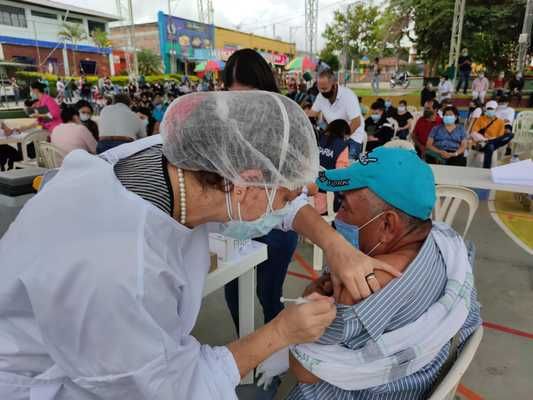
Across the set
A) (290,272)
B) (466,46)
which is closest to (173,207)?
(290,272)

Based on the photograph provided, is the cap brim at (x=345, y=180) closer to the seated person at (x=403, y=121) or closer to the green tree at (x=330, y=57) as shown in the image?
the seated person at (x=403, y=121)

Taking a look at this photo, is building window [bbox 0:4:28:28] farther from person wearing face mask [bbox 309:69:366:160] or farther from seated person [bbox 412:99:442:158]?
person wearing face mask [bbox 309:69:366:160]

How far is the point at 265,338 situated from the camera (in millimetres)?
988

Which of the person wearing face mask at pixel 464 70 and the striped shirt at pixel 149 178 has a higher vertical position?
the person wearing face mask at pixel 464 70

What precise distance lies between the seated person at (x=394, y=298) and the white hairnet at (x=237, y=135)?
1.37 feet

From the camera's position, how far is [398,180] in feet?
3.89

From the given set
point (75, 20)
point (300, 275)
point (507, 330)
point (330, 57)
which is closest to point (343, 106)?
point (300, 275)

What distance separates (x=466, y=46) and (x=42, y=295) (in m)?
20.5

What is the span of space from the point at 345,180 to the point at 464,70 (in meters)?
16.8

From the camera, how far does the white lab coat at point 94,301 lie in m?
0.69

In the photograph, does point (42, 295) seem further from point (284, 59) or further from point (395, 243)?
point (284, 59)

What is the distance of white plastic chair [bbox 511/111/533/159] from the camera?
661 centimetres

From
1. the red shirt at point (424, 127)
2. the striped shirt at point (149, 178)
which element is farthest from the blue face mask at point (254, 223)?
the red shirt at point (424, 127)

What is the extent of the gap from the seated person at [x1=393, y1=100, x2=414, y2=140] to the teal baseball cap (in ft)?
21.9
